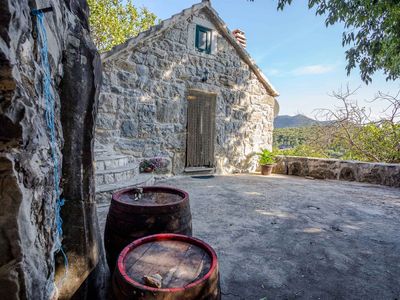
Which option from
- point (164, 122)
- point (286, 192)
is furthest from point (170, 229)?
point (164, 122)

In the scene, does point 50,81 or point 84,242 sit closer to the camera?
point 50,81

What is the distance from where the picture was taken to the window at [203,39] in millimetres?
6594

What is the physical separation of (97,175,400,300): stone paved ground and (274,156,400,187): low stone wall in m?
1.21

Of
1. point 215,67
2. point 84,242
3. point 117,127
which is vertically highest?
point 215,67

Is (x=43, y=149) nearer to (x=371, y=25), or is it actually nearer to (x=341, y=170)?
(x=371, y=25)

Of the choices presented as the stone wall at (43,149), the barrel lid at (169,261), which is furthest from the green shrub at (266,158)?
the stone wall at (43,149)

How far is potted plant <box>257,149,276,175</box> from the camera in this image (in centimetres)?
746

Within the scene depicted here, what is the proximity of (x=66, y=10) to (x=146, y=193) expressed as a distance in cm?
136

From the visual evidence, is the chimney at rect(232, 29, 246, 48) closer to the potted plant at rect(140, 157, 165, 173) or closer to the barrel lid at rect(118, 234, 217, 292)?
the potted plant at rect(140, 157, 165, 173)

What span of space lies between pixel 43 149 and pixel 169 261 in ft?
2.62

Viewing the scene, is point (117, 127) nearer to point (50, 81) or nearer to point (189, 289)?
point (50, 81)

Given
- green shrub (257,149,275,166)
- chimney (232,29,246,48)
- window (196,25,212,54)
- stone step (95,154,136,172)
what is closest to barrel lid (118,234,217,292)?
stone step (95,154,136,172)

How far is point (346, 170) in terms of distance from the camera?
6.51 m

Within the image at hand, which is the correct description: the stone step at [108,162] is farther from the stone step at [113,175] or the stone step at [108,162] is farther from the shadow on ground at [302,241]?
the shadow on ground at [302,241]
